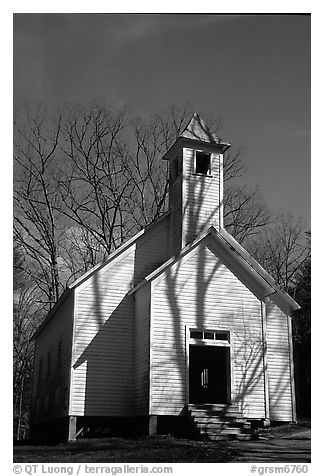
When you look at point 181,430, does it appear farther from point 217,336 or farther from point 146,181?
point 146,181

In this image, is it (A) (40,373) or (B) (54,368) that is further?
(A) (40,373)

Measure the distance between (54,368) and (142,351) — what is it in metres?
3.54

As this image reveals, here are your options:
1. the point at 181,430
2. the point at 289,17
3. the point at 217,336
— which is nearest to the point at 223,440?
the point at 181,430

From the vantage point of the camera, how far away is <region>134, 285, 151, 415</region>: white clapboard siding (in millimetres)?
13562

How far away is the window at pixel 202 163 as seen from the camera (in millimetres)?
16438

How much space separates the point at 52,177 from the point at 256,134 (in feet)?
36.9

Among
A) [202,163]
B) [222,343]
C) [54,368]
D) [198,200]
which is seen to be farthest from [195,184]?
[54,368]

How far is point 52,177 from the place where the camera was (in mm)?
22859

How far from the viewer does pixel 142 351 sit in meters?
14.0

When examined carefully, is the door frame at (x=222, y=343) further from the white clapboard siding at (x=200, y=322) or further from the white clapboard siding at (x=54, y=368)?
the white clapboard siding at (x=54, y=368)

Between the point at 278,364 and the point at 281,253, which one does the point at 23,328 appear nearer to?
the point at 281,253

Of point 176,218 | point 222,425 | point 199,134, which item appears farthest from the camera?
point 199,134

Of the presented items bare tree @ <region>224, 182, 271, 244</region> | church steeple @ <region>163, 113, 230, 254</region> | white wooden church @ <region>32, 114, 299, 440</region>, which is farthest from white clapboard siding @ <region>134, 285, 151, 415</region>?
bare tree @ <region>224, 182, 271, 244</region>

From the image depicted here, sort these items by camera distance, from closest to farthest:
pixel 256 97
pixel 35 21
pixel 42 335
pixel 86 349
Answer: pixel 35 21 < pixel 256 97 < pixel 86 349 < pixel 42 335
